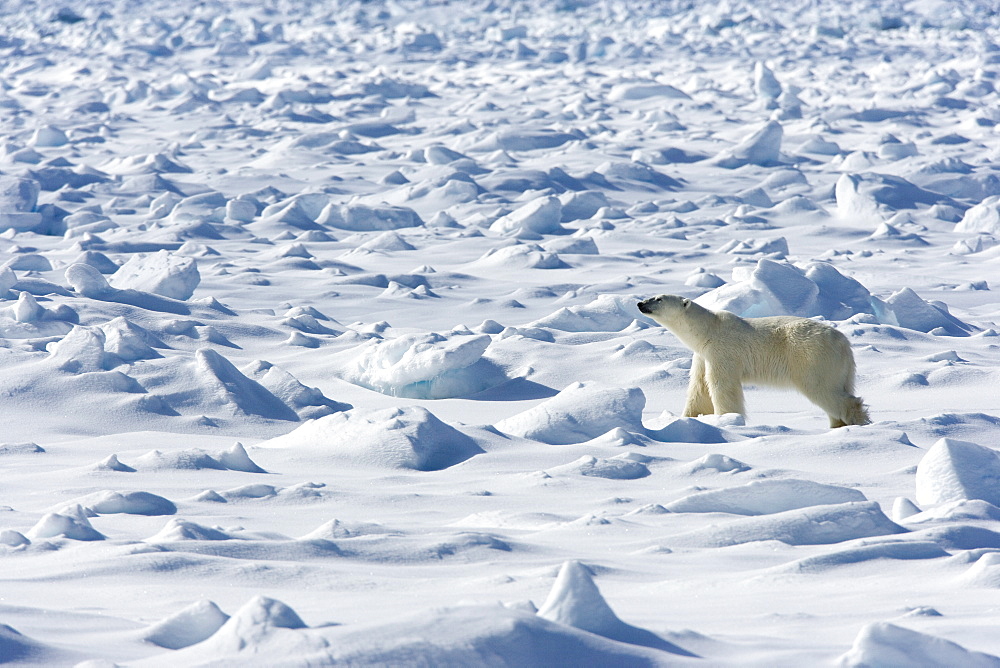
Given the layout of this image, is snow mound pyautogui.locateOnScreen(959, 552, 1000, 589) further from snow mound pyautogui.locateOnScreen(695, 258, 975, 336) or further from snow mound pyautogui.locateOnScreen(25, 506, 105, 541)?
snow mound pyautogui.locateOnScreen(695, 258, 975, 336)

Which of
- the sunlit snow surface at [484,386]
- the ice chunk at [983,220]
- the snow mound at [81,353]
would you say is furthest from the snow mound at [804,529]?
the ice chunk at [983,220]

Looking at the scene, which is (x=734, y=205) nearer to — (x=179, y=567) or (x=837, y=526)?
(x=837, y=526)

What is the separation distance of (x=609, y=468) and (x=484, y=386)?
166 centimetres

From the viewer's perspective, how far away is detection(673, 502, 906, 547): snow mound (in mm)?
2824

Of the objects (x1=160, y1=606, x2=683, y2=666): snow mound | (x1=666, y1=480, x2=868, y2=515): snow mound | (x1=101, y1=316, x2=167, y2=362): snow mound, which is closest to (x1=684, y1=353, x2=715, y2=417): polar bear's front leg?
(x1=666, y1=480, x2=868, y2=515): snow mound

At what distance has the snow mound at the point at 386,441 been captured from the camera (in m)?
3.74

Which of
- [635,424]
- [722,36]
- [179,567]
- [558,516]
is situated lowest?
[722,36]

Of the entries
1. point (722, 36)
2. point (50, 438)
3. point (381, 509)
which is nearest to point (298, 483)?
point (381, 509)

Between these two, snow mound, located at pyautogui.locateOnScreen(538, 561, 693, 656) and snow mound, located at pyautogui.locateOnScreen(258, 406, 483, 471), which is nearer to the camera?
snow mound, located at pyautogui.locateOnScreen(538, 561, 693, 656)

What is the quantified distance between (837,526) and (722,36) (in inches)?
893

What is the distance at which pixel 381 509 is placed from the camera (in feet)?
10.4

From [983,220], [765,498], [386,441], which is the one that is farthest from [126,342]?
[983,220]

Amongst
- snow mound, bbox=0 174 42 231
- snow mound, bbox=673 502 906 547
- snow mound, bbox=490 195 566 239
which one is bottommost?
snow mound, bbox=490 195 566 239

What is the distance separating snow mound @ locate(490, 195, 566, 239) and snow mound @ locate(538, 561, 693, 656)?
7.50 meters
